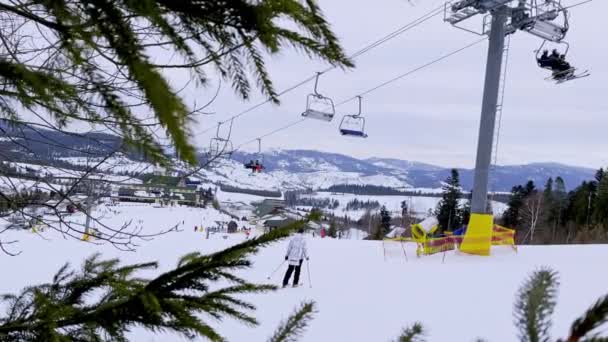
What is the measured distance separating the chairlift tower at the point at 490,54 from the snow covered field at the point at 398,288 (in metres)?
0.79

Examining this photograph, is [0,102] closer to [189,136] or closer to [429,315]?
[189,136]

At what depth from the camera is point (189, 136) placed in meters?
0.53

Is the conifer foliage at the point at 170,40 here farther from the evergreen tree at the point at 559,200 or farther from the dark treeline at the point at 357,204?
the dark treeline at the point at 357,204

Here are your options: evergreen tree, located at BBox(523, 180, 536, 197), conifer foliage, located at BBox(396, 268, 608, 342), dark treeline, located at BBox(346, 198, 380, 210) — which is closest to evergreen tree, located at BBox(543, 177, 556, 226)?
evergreen tree, located at BBox(523, 180, 536, 197)

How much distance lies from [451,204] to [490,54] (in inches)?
1968

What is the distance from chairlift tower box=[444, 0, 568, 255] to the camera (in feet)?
35.9

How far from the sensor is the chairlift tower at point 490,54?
10.9 metres

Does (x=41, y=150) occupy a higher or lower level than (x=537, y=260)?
higher

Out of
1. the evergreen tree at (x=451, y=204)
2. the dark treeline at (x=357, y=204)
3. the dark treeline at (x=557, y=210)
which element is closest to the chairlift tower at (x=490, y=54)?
the dark treeline at (x=557, y=210)

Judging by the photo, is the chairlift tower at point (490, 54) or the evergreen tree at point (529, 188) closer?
the chairlift tower at point (490, 54)

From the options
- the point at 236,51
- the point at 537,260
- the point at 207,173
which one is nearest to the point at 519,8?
the point at 537,260

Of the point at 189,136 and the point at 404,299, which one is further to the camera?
the point at 404,299

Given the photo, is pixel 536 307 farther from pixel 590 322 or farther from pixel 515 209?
pixel 515 209

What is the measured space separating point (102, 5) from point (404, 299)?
836cm
